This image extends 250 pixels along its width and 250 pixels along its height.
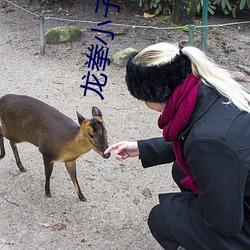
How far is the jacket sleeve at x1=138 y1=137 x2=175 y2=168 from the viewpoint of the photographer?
8.74ft

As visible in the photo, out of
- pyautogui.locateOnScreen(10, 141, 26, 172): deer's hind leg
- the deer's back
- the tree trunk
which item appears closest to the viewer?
the deer's back

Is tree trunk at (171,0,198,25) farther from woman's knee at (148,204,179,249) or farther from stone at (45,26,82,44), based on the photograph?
woman's knee at (148,204,179,249)

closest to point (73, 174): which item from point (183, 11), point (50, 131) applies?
point (50, 131)

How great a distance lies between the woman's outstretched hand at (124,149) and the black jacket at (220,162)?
1.95ft

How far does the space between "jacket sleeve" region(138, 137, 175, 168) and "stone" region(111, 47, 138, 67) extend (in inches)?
119

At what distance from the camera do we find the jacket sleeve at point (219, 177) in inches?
74.4

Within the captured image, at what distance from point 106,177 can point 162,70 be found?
1.75 m

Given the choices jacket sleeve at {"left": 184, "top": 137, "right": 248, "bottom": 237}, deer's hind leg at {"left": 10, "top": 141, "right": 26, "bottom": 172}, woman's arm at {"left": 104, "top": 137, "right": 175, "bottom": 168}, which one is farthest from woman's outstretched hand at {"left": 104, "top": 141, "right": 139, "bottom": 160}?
deer's hind leg at {"left": 10, "top": 141, "right": 26, "bottom": 172}

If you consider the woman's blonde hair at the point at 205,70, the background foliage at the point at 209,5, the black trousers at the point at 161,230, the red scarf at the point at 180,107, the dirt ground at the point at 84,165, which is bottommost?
the dirt ground at the point at 84,165

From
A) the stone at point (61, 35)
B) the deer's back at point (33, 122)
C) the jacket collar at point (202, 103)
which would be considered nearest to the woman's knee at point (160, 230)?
the jacket collar at point (202, 103)

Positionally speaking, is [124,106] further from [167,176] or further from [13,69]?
[13,69]

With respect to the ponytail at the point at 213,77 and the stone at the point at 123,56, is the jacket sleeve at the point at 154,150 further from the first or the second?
the stone at the point at 123,56

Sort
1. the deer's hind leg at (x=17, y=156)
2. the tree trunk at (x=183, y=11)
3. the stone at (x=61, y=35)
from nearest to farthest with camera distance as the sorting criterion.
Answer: the deer's hind leg at (x=17, y=156) → the stone at (x=61, y=35) → the tree trunk at (x=183, y=11)

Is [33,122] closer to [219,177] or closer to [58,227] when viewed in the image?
[58,227]
